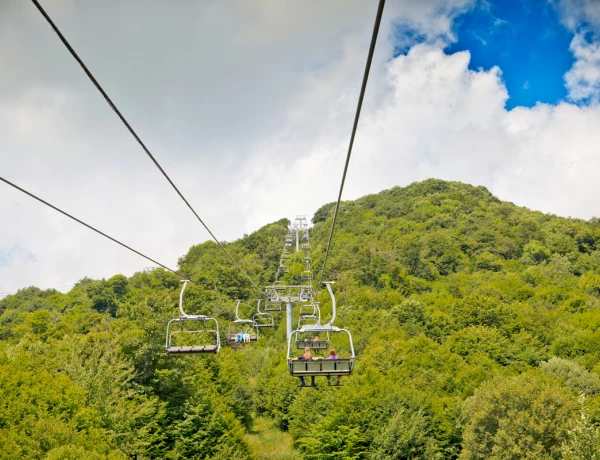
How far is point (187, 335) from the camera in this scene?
143 ft

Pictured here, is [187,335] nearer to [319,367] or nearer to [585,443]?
[585,443]

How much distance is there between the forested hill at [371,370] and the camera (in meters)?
29.0

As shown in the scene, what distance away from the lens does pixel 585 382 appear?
39781mm

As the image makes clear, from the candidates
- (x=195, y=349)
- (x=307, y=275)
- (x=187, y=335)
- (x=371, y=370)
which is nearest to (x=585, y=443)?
(x=371, y=370)

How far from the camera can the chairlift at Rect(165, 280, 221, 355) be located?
1513 cm

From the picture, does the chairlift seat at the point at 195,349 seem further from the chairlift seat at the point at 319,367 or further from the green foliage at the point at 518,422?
the green foliage at the point at 518,422

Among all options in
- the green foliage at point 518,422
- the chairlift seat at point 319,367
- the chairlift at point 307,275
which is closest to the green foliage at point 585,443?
the green foliage at point 518,422

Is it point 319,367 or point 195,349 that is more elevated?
point 195,349

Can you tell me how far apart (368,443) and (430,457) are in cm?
514

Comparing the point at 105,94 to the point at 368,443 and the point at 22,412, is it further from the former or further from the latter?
the point at 368,443

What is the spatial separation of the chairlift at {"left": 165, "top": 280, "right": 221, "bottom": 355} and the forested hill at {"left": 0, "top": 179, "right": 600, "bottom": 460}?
203 cm

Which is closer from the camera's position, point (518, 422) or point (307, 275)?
point (518, 422)

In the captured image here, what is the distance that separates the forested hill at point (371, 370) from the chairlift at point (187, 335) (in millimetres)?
2033

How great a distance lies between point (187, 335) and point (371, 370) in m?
17.5
